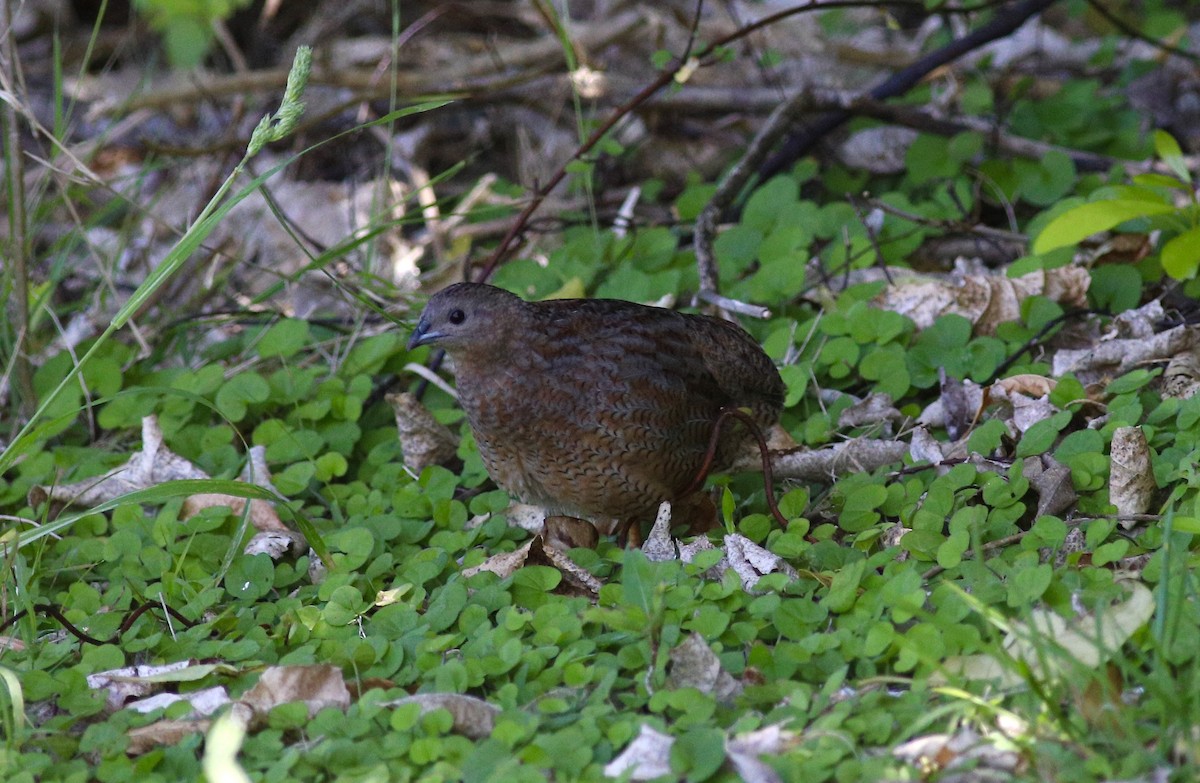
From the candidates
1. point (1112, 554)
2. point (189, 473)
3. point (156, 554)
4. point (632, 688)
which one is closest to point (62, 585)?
point (156, 554)

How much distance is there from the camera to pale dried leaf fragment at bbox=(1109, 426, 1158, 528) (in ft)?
11.5

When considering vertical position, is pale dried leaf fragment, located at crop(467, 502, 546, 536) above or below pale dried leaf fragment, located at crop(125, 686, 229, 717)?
below

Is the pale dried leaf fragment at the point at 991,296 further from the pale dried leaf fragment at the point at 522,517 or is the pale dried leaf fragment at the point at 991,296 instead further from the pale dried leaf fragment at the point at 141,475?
the pale dried leaf fragment at the point at 141,475

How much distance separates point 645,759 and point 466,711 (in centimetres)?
45

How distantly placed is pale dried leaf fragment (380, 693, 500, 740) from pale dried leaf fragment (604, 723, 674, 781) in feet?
1.10

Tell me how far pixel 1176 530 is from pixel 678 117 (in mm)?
3978

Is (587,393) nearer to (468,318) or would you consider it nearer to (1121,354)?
(468,318)

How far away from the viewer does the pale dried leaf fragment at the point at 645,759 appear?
8.60 feet

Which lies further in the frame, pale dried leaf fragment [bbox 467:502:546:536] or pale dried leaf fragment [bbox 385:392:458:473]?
pale dried leaf fragment [bbox 385:392:458:473]

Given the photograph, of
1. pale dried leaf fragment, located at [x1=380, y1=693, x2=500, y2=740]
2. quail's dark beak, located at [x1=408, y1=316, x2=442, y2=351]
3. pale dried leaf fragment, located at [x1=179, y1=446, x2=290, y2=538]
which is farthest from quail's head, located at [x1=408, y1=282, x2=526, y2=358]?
pale dried leaf fragment, located at [x1=380, y1=693, x2=500, y2=740]

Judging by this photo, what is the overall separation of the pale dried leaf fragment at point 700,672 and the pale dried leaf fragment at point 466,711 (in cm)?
41

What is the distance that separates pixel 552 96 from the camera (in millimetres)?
6645

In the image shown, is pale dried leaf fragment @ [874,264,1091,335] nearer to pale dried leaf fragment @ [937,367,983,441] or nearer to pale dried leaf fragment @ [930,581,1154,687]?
pale dried leaf fragment @ [937,367,983,441]


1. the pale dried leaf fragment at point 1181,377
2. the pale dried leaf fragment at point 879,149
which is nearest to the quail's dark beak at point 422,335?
the pale dried leaf fragment at point 1181,377
